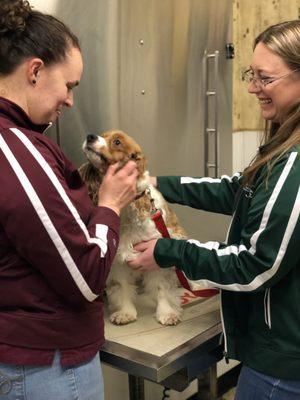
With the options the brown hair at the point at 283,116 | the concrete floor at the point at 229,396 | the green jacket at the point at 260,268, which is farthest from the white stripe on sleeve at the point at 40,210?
the concrete floor at the point at 229,396

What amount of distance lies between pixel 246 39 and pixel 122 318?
2.55m

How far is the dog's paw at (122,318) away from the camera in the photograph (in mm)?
1639

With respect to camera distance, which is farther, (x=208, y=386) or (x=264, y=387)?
(x=208, y=386)

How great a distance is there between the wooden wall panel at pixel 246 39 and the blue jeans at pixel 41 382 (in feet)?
8.76

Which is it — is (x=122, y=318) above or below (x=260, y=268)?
below

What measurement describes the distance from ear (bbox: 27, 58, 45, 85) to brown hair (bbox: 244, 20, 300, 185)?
0.62 m

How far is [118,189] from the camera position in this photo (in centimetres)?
122

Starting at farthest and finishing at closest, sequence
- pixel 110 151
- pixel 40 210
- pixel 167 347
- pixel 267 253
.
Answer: pixel 110 151 < pixel 167 347 < pixel 267 253 < pixel 40 210

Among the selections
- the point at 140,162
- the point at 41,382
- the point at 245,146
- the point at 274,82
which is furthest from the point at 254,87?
the point at 245,146

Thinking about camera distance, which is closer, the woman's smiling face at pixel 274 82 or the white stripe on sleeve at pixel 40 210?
the white stripe on sleeve at pixel 40 210

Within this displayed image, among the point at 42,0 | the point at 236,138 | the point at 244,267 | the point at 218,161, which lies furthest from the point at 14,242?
the point at 236,138

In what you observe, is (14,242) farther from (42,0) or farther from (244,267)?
(42,0)

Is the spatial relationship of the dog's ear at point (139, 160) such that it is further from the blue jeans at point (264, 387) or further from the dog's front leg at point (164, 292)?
the blue jeans at point (264, 387)

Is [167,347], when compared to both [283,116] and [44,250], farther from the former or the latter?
[283,116]
